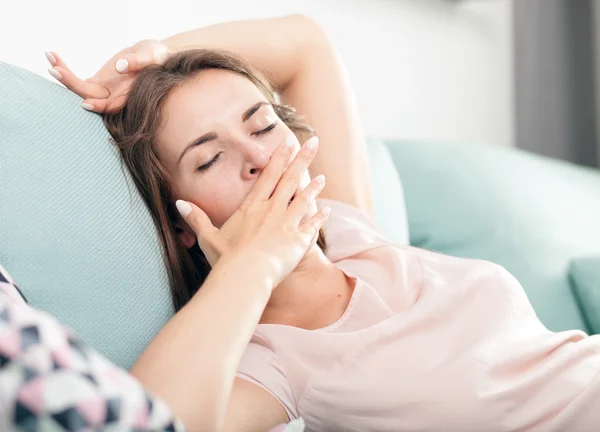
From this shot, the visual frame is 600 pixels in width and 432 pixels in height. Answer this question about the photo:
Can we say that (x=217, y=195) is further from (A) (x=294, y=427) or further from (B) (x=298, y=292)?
(A) (x=294, y=427)

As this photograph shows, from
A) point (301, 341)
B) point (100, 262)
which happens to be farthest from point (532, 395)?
point (100, 262)

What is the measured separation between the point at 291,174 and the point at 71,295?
0.36 metres

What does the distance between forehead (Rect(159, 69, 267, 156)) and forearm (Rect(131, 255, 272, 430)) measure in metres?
0.27

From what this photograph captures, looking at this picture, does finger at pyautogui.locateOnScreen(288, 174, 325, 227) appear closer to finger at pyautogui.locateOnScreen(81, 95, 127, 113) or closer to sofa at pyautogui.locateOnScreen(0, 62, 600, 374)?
sofa at pyautogui.locateOnScreen(0, 62, 600, 374)

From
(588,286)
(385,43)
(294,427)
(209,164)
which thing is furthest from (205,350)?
(385,43)

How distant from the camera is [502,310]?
3.32 ft

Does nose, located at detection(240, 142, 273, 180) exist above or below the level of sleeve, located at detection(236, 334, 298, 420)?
above

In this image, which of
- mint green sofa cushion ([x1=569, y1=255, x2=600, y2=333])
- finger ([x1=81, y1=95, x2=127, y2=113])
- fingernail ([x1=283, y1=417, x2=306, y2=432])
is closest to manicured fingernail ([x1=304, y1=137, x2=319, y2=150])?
finger ([x1=81, y1=95, x2=127, y2=113])

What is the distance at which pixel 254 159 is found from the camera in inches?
39.9

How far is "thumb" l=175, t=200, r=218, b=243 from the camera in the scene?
99 cm

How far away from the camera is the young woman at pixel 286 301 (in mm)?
844

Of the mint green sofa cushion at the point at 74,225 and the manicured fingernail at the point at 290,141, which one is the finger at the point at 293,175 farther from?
the mint green sofa cushion at the point at 74,225

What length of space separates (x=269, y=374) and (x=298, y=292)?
16cm

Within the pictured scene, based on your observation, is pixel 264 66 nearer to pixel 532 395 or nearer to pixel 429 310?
pixel 429 310
